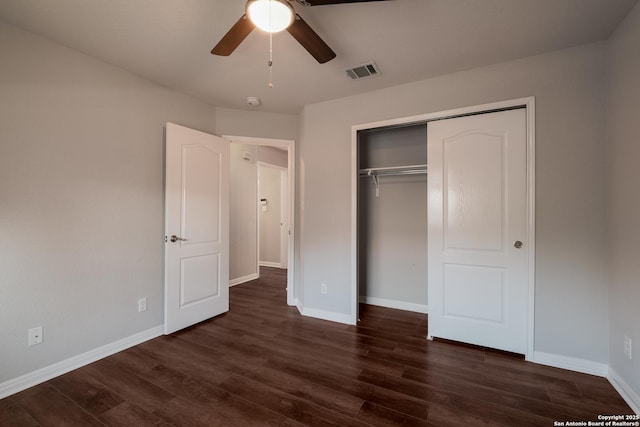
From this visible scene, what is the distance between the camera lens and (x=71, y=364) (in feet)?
7.35

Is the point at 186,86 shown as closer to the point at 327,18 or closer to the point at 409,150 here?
the point at 327,18

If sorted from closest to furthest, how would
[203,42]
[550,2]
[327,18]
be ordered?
1. [550,2]
2. [327,18]
3. [203,42]

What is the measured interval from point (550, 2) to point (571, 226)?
162 cm

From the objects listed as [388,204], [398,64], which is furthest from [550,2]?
[388,204]

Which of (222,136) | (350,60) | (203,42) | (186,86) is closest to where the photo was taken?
(203,42)

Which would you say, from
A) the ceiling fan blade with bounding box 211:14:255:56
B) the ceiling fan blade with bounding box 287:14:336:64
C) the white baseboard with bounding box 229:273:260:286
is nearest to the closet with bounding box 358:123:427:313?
the ceiling fan blade with bounding box 287:14:336:64

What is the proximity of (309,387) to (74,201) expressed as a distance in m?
2.37

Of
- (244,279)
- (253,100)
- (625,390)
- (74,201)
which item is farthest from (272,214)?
(625,390)

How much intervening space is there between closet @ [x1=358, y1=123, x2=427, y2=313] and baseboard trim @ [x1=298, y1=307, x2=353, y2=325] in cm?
80

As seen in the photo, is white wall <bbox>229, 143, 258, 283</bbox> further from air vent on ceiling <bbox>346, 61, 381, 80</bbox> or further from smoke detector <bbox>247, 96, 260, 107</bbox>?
air vent on ceiling <bbox>346, 61, 381, 80</bbox>

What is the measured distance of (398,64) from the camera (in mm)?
2508

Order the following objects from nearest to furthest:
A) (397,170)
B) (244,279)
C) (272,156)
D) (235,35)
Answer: (235,35), (397,170), (244,279), (272,156)

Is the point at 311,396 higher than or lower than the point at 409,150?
lower

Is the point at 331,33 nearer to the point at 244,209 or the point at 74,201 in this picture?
the point at 74,201
